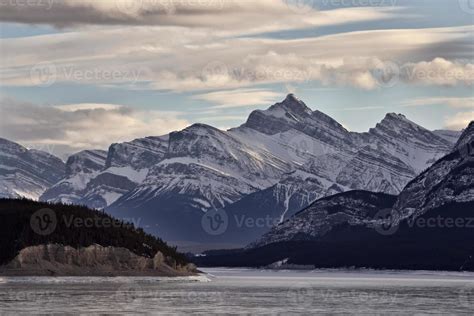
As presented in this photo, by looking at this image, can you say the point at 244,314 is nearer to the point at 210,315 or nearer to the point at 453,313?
the point at 210,315

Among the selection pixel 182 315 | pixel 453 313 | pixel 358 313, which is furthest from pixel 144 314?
pixel 453 313

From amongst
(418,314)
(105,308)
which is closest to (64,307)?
(105,308)

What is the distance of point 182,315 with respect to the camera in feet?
614

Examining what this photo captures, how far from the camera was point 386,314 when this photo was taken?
193 meters

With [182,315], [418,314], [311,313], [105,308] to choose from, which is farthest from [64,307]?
Result: [418,314]

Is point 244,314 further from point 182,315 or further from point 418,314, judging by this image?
point 418,314

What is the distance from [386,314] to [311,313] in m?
10.7

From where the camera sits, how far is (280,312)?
196 metres

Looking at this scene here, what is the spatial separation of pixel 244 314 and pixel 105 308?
21538 millimetres

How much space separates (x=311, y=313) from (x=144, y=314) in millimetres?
24729

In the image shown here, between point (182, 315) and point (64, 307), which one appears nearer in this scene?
point (182, 315)

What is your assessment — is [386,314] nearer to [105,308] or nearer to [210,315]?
[210,315]

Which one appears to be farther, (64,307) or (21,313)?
(64,307)

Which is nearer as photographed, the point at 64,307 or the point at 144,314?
the point at 144,314
